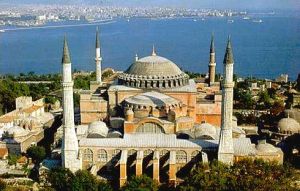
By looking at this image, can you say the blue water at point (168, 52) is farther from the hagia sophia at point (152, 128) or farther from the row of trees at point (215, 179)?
the row of trees at point (215, 179)

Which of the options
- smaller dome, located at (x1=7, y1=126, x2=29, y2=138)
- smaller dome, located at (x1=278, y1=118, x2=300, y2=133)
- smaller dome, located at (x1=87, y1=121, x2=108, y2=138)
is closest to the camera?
smaller dome, located at (x1=87, y1=121, x2=108, y2=138)

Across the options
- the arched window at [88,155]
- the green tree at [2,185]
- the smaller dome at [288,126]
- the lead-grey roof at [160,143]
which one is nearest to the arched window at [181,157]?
the lead-grey roof at [160,143]

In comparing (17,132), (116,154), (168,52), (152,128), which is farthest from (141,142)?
(168,52)

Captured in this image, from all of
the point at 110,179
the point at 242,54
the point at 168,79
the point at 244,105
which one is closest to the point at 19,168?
the point at 110,179

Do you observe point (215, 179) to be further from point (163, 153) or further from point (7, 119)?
point (7, 119)

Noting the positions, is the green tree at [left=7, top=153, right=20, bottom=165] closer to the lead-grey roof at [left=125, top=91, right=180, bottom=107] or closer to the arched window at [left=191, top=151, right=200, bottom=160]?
the lead-grey roof at [left=125, top=91, right=180, bottom=107]

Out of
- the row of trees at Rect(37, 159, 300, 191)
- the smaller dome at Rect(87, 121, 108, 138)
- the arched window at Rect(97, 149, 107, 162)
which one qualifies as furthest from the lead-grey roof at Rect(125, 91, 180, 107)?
the row of trees at Rect(37, 159, 300, 191)

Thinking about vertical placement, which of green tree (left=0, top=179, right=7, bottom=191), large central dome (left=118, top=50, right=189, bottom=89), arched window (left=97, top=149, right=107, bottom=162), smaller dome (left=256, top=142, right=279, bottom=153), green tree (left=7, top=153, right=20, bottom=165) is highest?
large central dome (left=118, top=50, right=189, bottom=89)
